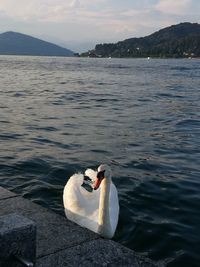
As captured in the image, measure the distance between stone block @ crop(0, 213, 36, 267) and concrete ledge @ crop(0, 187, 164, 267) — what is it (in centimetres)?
90

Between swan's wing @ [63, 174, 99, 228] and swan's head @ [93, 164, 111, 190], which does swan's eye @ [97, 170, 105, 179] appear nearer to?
swan's head @ [93, 164, 111, 190]

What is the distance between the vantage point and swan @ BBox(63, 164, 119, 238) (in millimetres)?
7242

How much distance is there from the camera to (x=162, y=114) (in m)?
22.6

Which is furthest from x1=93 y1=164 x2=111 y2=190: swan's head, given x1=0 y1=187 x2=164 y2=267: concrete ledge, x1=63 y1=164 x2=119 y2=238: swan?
x1=0 y1=187 x2=164 y2=267: concrete ledge

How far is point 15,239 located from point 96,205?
3779mm

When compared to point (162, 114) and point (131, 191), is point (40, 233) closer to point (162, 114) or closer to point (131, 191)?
point (131, 191)

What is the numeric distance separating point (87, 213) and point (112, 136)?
864cm

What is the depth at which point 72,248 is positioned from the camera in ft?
19.0

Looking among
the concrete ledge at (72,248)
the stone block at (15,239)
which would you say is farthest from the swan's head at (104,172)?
the stone block at (15,239)

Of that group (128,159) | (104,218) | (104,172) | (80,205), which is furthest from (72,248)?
(128,159)

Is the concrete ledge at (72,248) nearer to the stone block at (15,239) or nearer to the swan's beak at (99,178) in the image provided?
the stone block at (15,239)

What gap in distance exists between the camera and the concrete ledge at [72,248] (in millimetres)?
5461

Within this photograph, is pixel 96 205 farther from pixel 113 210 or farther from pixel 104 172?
pixel 104 172

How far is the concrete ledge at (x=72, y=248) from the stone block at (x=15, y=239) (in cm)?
90
